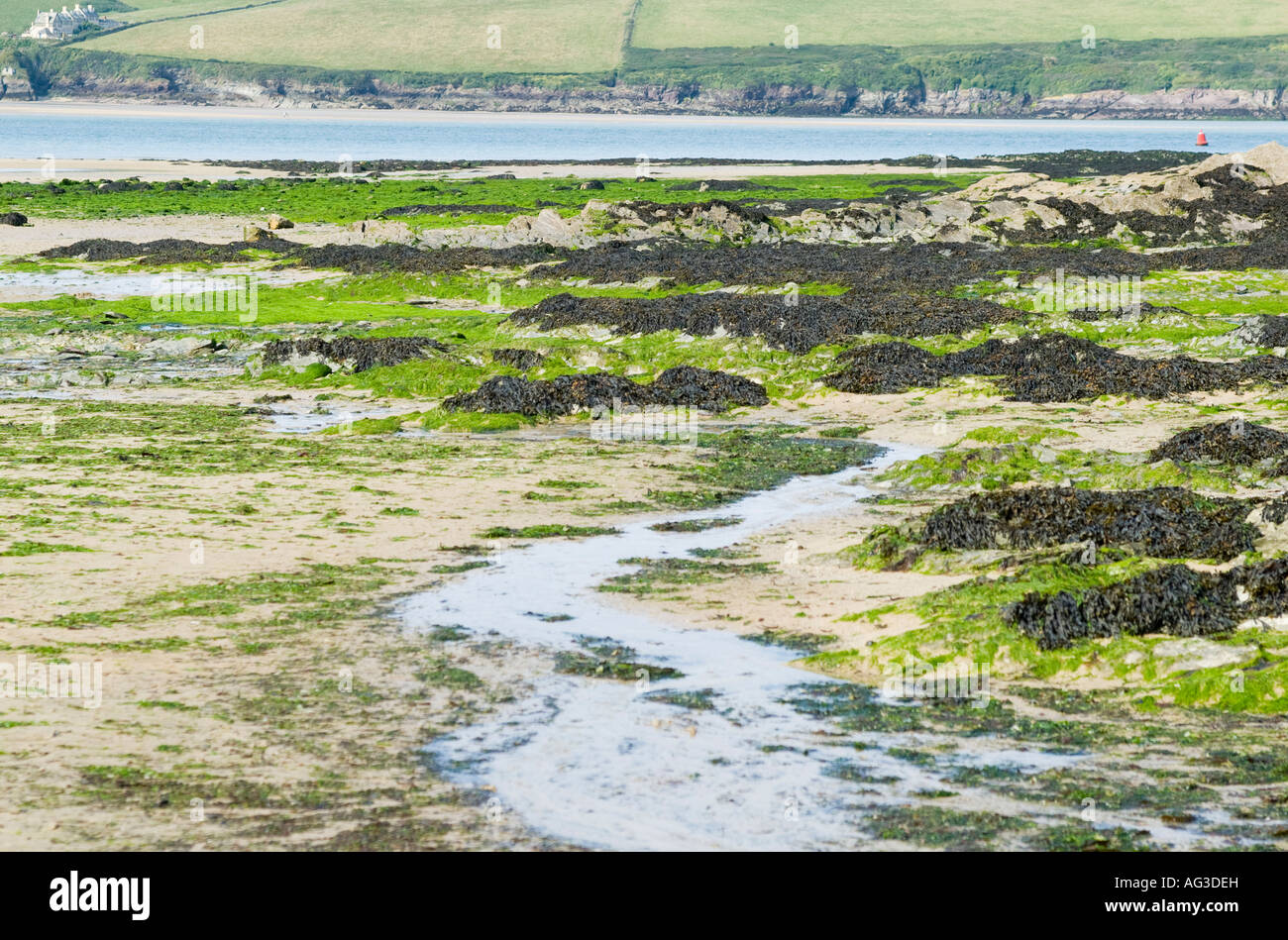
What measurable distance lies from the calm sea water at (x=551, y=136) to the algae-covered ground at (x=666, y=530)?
66970 millimetres

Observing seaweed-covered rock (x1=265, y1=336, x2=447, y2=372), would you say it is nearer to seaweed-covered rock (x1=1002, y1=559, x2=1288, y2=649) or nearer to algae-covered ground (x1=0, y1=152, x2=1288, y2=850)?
algae-covered ground (x1=0, y1=152, x2=1288, y2=850)

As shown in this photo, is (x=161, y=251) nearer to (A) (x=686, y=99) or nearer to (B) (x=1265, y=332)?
(B) (x=1265, y=332)

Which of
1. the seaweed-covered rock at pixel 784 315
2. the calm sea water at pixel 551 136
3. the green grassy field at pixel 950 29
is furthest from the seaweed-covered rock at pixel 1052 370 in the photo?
the green grassy field at pixel 950 29

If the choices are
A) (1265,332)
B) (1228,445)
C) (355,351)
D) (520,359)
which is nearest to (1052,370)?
(1265,332)

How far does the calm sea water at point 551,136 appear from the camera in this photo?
344ft

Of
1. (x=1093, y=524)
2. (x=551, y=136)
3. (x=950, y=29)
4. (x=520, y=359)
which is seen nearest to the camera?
(x=1093, y=524)

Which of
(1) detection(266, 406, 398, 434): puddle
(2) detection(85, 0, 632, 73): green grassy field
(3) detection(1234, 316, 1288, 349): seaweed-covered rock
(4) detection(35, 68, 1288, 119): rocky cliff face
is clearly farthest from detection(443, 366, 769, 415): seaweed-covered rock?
(2) detection(85, 0, 632, 73): green grassy field

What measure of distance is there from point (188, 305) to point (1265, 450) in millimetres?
23926

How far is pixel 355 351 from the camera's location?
83.5ft

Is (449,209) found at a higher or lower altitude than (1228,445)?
higher

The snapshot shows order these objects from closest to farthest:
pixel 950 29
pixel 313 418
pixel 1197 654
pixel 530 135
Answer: pixel 1197 654, pixel 313 418, pixel 530 135, pixel 950 29

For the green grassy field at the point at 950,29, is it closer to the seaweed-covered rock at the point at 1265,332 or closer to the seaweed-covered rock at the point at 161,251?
the seaweed-covered rock at the point at 161,251

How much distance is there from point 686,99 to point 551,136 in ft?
150
